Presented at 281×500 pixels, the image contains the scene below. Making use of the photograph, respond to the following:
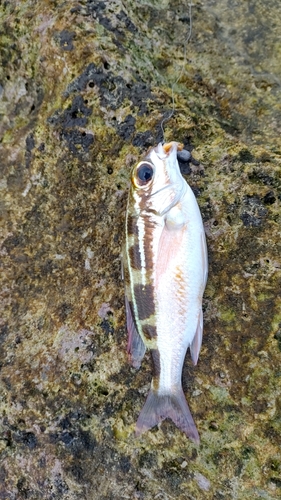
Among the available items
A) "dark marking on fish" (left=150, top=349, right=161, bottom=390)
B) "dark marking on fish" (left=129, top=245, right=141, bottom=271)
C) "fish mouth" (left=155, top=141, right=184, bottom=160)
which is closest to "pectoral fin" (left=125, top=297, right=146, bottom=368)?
"dark marking on fish" (left=150, top=349, right=161, bottom=390)

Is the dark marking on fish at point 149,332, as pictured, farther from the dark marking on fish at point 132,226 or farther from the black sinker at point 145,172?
the black sinker at point 145,172

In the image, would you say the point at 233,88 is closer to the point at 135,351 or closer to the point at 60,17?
the point at 60,17

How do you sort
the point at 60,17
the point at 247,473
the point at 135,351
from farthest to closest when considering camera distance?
the point at 60,17 → the point at 135,351 → the point at 247,473

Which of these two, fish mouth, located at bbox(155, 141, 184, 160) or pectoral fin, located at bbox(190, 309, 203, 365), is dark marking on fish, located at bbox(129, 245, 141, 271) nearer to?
pectoral fin, located at bbox(190, 309, 203, 365)

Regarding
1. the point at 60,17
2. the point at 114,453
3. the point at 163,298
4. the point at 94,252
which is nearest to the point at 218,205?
the point at 163,298

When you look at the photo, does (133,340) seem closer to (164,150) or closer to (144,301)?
(144,301)

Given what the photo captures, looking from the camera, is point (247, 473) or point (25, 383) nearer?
point (247, 473)

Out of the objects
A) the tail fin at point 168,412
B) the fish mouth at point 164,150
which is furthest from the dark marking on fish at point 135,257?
the tail fin at point 168,412

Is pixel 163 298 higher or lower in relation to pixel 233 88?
lower
